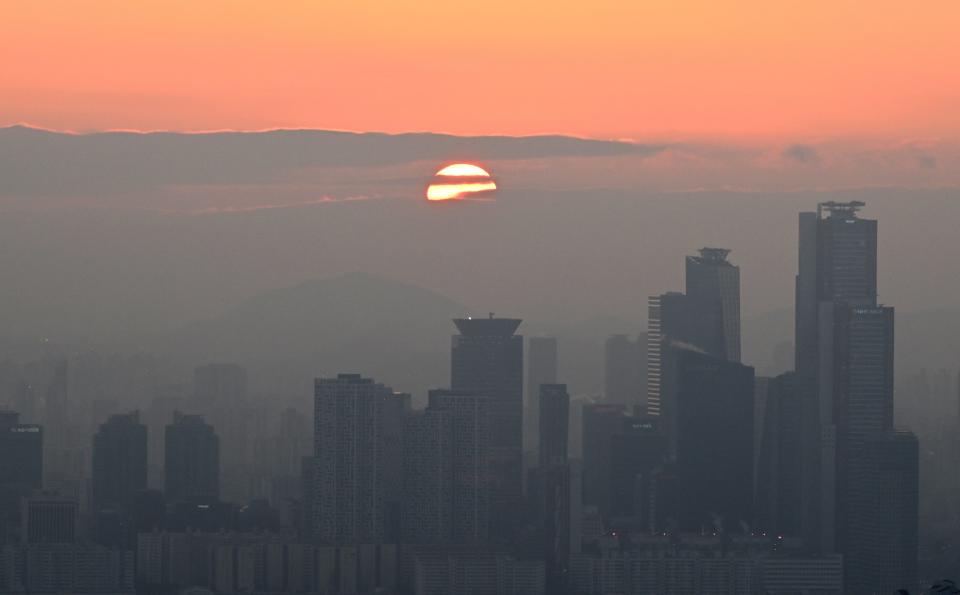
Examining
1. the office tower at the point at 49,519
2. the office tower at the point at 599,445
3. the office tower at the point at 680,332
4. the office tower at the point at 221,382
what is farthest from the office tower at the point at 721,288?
the office tower at the point at 49,519

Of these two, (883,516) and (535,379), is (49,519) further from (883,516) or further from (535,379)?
(883,516)

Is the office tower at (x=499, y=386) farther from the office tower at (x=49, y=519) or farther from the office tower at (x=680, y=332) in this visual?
→ the office tower at (x=49, y=519)

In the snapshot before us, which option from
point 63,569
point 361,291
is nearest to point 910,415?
point 361,291

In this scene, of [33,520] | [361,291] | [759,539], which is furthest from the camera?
[759,539]

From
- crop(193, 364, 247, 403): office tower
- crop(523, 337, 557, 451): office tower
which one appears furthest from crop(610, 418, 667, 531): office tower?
crop(193, 364, 247, 403): office tower

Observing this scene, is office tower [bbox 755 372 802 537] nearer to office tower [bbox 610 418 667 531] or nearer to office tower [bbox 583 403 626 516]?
office tower [bbox 610 418 667 531]

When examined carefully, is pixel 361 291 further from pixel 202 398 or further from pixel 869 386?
pixel 869 386

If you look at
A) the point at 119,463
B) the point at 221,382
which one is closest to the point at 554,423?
the point at 221,382
